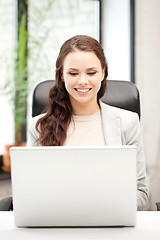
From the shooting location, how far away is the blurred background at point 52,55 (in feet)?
7.97

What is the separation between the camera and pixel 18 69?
7.95 feet

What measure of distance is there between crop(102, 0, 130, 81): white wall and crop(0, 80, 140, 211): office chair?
3.50 ft

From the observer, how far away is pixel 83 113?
1473 millimetres

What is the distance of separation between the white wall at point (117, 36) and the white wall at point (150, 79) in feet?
0.32

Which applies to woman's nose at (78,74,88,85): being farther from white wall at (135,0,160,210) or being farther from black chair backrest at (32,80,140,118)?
white wall at (135,0,160,210)

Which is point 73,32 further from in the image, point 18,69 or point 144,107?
point 144,107

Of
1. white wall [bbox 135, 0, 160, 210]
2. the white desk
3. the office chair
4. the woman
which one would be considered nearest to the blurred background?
white wall [bbox 135, 0, 160, 210]

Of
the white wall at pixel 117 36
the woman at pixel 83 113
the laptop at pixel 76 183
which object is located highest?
the white wall at pixel 117 36

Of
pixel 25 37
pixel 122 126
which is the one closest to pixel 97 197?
pixel 122 126

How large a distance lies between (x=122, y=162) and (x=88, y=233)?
0.65 feet

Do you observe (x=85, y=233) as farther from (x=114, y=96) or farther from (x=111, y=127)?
(x=114, y=96)

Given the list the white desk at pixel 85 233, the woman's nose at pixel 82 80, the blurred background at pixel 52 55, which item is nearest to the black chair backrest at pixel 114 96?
the woman's nose at pixel 82 80

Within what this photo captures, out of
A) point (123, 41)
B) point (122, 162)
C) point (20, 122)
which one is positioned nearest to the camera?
point (122, 162)

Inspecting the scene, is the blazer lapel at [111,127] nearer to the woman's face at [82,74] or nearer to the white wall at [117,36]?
the woman's face at [82,74]
